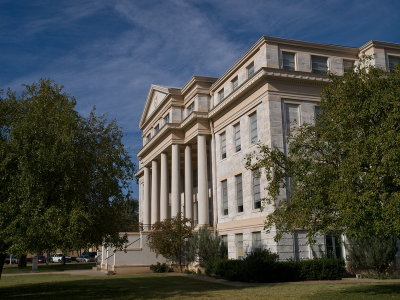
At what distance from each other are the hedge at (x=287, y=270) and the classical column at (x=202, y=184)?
10652 mm

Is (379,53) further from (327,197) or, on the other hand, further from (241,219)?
(327,197)

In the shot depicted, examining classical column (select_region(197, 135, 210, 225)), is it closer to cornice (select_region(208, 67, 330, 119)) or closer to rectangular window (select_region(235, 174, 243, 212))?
rectangular window (select_region(235, 174, 243, 212))

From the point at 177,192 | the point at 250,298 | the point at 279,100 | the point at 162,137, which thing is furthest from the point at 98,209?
the point at 162,137

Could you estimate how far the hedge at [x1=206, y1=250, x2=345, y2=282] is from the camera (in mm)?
25703

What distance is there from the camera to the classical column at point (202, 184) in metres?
37.3

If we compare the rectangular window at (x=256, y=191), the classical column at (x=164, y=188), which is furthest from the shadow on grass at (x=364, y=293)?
the classical column at (x=164, y=188)

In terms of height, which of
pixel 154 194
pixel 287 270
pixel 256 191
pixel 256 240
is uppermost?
pixel 154 194

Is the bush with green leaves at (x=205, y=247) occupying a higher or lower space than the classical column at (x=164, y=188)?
lower

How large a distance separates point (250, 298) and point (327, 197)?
4871 millimetres

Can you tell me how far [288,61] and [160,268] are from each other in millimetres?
19266

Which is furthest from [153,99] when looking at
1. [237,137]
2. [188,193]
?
[237,137]

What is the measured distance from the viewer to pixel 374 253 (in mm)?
26500

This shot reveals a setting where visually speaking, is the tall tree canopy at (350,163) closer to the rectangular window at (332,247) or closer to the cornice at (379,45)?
the rectangular window at (332,247)

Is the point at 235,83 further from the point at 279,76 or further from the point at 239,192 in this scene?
the point at 239,192
